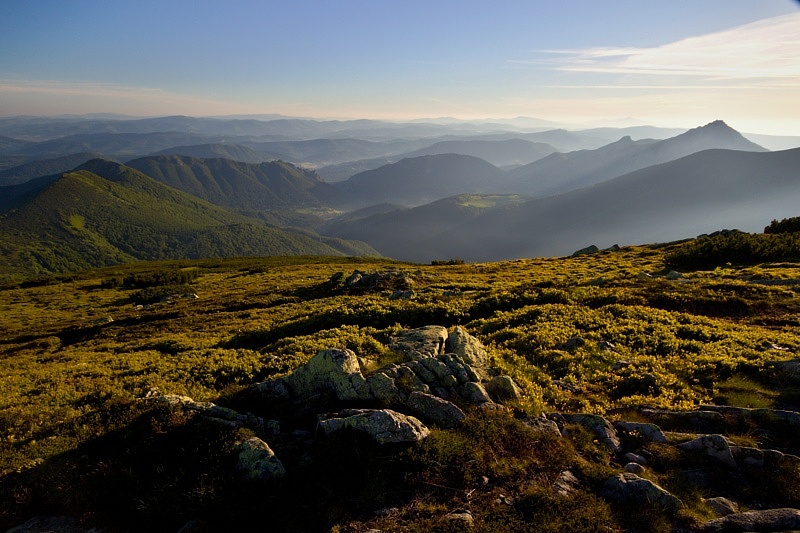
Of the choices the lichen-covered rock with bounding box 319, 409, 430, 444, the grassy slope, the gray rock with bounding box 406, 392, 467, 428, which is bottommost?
the grassy slope

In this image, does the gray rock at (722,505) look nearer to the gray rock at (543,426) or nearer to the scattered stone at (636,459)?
the scattered stone at (636,459)

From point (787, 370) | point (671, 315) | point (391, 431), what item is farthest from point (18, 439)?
A: point (671, 315)

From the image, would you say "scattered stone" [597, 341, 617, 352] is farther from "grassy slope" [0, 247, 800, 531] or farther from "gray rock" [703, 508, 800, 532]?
"gray rock" [703, 508, 800, 532]

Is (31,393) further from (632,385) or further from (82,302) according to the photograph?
(82,302)

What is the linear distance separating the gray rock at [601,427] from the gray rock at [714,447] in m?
1.67

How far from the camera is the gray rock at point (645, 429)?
10.4 metres

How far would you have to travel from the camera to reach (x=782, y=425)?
1076cm

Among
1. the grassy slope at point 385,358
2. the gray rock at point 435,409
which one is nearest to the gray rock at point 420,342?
the grassy slope at point 385,358

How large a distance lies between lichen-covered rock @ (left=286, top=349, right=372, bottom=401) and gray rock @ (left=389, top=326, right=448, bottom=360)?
103 inches

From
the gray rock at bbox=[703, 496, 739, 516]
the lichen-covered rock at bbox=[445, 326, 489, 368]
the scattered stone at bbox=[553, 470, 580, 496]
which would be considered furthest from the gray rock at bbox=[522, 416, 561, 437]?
the lichen-covered rock at bbox=[445, 326, 489, 368]

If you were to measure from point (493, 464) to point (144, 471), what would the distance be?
8.60m

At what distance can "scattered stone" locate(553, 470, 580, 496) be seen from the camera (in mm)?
8305

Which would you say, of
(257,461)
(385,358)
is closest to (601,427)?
(385,358)

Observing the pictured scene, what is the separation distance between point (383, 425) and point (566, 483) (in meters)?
4.54
